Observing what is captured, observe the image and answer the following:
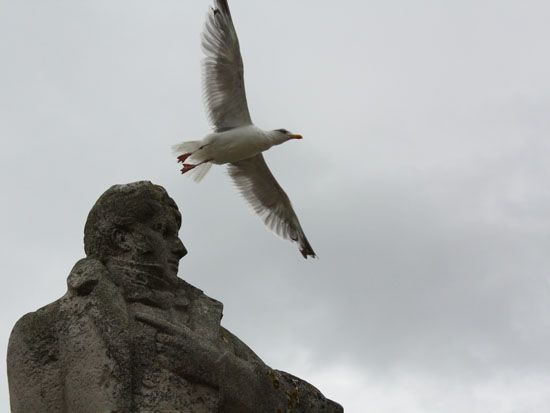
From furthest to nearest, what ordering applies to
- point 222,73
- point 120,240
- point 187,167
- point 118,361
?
point 187,167 < point 222,73 < point 120,240 < point 118,361

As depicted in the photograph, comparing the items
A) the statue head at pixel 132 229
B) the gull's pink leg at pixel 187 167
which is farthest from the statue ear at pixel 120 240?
the gull's pink leg at pixel 187 167

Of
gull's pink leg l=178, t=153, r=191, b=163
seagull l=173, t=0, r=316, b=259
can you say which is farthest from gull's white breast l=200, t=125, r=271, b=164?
gull's pink leg l=178, t=153, r=191, b=163

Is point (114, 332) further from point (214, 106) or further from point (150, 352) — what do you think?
point (214, 106)

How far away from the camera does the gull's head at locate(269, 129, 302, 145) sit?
66.3ft

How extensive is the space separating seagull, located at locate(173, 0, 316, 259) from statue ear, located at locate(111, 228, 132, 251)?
983cm

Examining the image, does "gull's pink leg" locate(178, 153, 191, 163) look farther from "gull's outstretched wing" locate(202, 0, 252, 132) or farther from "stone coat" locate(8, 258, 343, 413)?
"stone coat" locate(8, 258, 343, 413)

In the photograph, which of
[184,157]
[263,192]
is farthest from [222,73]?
[263,192]

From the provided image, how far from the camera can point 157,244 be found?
9.49 metres

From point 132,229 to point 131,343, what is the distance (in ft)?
3.24

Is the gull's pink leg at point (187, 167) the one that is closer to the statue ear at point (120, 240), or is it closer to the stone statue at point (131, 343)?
the stone statue at point (131, 343)

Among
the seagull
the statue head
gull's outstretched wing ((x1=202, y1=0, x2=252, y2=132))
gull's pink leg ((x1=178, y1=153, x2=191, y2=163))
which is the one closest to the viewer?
the statue head

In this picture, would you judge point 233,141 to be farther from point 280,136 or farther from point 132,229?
point 132,229

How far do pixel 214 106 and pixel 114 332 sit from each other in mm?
11398

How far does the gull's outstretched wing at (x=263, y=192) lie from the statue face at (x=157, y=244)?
10.3m
